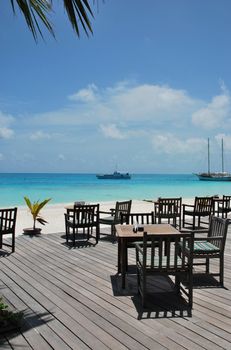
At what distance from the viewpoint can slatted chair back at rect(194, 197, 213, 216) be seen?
30.3ft

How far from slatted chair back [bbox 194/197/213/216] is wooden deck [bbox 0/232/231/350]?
12.1 ft

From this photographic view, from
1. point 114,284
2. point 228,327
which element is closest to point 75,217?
point 114,284

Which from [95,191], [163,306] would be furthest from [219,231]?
[95,191]

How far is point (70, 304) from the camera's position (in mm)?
3807

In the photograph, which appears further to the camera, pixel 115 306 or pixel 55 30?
pixel 115 306

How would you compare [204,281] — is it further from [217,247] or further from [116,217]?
[116,217]

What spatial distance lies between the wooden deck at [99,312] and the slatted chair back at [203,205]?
3.69 metres

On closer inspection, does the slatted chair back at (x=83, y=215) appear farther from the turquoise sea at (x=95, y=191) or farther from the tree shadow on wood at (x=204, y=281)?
the turquoise sea at (x=95, y=191)

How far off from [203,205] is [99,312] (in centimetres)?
628

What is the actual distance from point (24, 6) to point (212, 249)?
3754 mm

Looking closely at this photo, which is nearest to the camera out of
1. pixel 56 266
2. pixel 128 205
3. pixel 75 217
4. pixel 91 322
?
pixel 91 322

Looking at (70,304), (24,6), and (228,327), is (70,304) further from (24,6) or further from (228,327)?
(24,6)

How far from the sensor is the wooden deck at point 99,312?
9.61 ft

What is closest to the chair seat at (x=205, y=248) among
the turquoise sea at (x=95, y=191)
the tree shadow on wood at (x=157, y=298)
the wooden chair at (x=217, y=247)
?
the wooden chair at (x=217, y=247)
